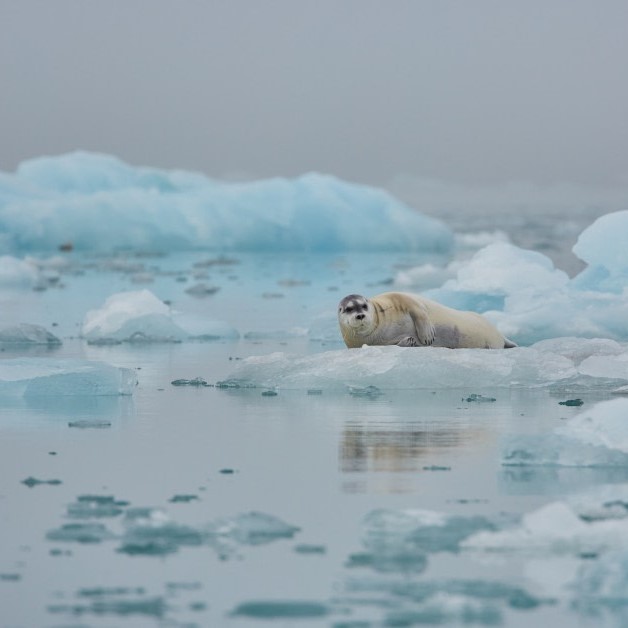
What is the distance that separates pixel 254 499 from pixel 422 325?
3456mm

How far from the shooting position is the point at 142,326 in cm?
1009

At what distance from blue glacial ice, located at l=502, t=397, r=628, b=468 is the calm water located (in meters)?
0.10

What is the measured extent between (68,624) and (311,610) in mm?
500

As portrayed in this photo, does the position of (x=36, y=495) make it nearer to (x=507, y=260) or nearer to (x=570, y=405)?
(x=570, y=405)

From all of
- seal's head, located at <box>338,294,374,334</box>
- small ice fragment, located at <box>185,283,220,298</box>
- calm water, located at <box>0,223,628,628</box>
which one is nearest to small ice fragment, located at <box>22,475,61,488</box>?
calm water, located at <box>0,223,628,628</box>

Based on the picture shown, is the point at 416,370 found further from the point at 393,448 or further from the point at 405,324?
the point at 393,448

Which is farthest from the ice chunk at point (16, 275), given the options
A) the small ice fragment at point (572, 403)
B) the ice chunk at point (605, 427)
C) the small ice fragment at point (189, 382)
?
the ice chunk at point (605, 427)

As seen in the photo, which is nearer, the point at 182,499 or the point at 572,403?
the point at 182,499

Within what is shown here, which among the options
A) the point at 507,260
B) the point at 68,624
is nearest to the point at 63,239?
the point at 507,260

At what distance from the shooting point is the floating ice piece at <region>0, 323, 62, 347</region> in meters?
9.59

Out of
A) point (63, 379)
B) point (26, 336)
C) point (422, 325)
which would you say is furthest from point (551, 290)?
point (63, 379)

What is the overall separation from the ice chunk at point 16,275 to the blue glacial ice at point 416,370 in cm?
1014

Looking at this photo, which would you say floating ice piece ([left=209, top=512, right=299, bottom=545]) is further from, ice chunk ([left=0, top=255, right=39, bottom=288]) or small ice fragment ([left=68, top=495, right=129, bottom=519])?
ice chunk ([left=0, top=255, right=39, bottom=288])

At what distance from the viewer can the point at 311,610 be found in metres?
3.34
